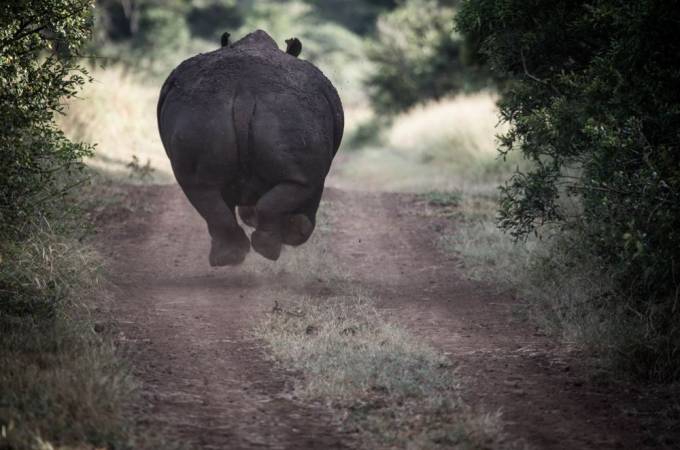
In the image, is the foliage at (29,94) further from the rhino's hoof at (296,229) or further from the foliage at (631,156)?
the foliage at (631,156)

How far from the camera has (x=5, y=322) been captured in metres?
5.64

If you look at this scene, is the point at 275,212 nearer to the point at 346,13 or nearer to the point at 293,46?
the point at 293,46

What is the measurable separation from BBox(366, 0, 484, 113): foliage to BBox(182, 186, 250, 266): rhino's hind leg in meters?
16.8

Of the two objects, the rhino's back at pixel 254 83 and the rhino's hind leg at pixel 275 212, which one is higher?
the rhino's back at pixel 254 83

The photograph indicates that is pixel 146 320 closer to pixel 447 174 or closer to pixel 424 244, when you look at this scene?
pixel 424 244

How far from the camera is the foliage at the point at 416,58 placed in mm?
24953

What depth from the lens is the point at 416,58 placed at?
26.4m

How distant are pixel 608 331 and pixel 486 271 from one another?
2686 mm

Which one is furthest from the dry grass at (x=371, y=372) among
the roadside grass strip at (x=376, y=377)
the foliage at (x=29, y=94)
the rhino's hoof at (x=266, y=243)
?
the foliage at (x=29, y=94)

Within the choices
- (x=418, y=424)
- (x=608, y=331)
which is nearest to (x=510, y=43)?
(x=608, y=331)

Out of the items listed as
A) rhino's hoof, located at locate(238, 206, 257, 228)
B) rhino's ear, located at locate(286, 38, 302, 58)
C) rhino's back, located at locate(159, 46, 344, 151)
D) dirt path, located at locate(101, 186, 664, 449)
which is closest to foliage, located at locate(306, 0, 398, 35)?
dirt path, located at locate(101, 186, 664, 449)

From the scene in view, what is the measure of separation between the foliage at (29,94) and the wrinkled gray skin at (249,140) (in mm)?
961

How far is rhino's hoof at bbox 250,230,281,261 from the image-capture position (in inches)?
299

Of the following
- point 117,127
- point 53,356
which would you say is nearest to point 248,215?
point 53,356
